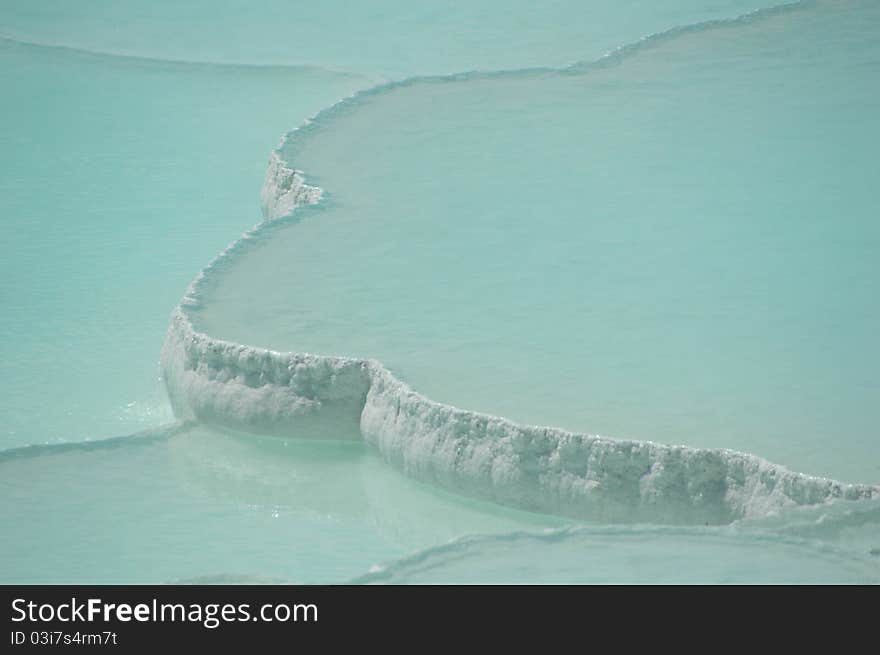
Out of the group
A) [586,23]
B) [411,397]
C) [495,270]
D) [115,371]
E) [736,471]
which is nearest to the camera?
[736,471]

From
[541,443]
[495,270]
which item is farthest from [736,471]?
[495,270]

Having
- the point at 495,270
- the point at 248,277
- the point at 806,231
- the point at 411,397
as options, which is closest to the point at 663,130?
the point at 806,231

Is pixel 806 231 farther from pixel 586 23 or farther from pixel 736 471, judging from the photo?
pixel 586 23

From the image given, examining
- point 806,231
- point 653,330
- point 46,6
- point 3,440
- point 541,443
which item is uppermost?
point 46,6

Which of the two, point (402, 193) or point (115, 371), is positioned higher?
point (402, 193)

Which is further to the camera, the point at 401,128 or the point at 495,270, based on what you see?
the point at 401,128

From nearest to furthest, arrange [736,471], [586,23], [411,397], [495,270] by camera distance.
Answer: [736,471] < [411,397] < [495,270] < [586,23]

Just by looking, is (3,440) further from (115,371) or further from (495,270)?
(495,270)
